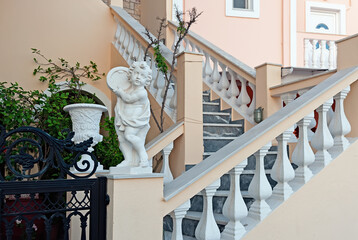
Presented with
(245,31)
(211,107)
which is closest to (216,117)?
(211,107)

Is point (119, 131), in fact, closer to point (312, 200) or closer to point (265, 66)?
point (312, 200)

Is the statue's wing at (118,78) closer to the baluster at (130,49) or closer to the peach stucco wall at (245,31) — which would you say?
the baluster at (130,49)

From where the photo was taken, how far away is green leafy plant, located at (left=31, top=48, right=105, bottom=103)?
6.36m

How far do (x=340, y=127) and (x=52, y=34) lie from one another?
529 centimetres

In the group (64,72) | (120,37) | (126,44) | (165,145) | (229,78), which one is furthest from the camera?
(120,37)

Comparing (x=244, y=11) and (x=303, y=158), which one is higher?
(x=244, y=11)

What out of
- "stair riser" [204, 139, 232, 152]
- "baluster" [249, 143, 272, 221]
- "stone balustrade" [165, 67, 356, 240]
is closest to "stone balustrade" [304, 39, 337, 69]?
"stair riser" [204, 139, 232, 152]

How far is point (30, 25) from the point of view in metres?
6.41

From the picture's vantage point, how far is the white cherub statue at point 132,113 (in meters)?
2.25

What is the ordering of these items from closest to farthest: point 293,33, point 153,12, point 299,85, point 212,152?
point 299,85
point 212,152
point 153,12
point 293,33

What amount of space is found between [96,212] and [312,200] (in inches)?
56.9

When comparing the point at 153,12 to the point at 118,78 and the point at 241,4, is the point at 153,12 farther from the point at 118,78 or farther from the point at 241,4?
the point at 118,78

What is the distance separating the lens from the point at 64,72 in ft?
21.5

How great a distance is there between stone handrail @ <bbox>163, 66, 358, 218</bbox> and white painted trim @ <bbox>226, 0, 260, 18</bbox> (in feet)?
19.2
